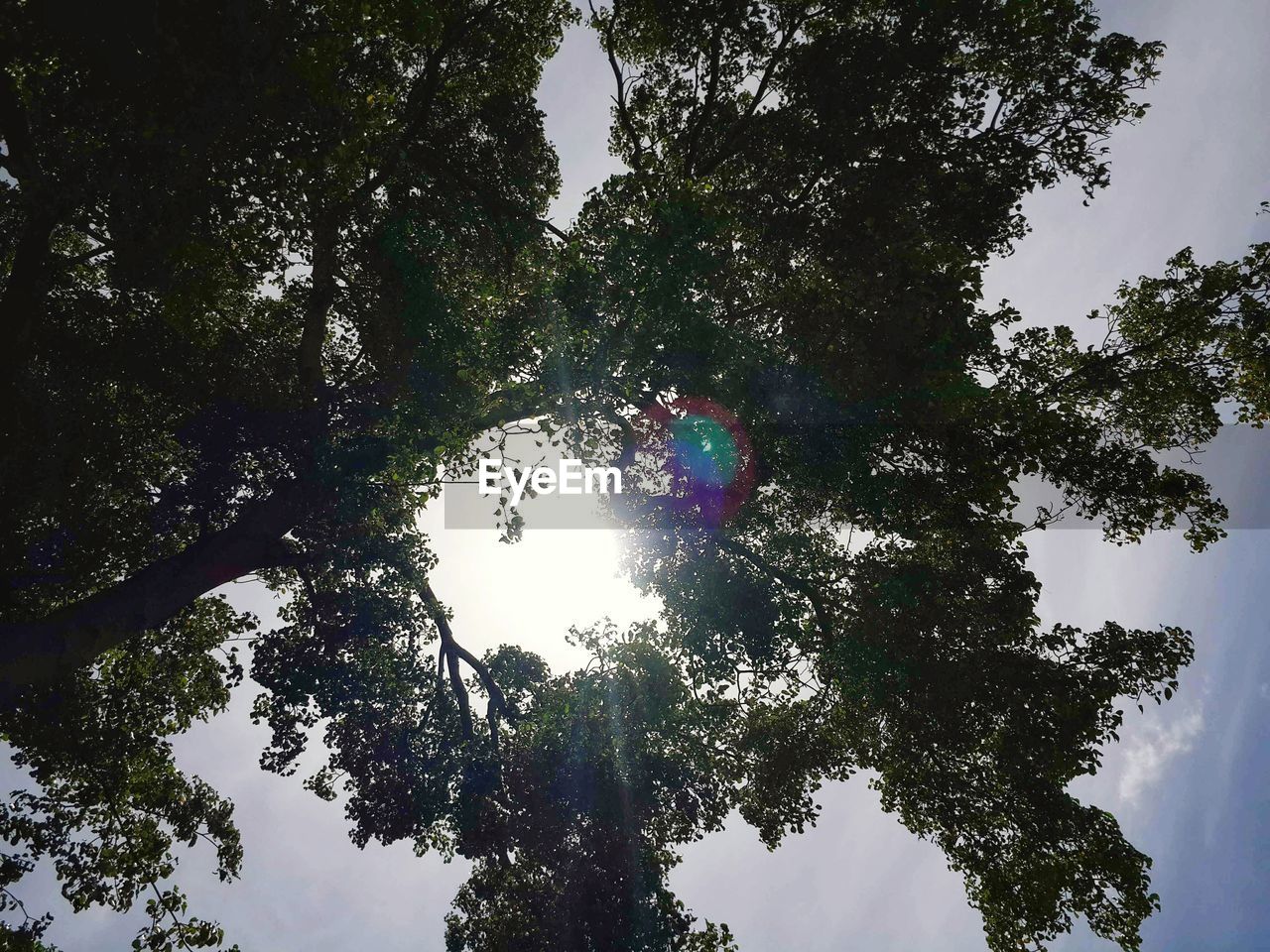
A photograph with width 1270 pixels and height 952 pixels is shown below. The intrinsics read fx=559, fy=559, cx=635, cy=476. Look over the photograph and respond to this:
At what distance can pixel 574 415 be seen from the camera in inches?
392

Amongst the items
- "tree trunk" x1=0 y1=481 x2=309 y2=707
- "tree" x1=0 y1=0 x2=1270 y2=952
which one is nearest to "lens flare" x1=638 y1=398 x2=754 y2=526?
"tree" x1=0 y1=0 x2=1270 y2=952

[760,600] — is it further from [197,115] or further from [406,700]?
[197,115]

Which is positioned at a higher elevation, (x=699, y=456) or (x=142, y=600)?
(x=699, y=456)

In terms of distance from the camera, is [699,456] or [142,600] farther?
[699,456]

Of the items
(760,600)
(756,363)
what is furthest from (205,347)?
(760,600)

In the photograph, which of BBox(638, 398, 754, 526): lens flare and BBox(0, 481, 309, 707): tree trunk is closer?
BBox(0, 481, 309, 707): tree trunk

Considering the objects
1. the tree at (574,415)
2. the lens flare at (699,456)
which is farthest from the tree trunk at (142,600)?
the lens flare at (699,456)

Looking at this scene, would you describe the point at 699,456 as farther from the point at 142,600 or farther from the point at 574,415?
the point at 142,600

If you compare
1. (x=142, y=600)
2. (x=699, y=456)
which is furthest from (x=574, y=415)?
(x=142, y=600)

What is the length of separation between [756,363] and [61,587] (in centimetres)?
1479

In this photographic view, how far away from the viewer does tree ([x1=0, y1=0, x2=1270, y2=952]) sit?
8891 millimetres

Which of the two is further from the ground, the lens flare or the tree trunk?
the lens flare

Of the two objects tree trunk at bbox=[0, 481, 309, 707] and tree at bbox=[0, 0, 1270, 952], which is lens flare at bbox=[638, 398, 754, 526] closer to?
tree at bbox=[0, 0, 1270, 952]

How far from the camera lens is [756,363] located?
378 inches
